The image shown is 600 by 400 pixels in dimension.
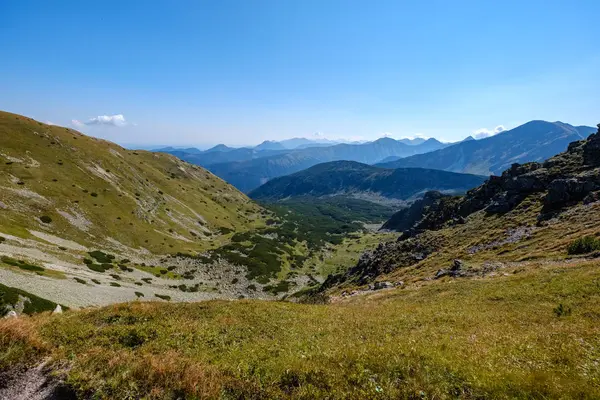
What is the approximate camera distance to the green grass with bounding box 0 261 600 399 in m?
10.2

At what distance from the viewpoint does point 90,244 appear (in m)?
86.1

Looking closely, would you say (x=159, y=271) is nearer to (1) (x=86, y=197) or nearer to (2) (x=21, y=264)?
(2) (x=21, y=264)

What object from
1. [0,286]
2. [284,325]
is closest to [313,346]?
[284,325]

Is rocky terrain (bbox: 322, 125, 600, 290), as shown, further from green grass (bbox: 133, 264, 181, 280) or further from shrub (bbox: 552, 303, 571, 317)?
green grass (bbox: 133, 264, 181, 280)

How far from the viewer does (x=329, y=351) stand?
13.7 metres

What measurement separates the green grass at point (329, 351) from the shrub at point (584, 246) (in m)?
20.1

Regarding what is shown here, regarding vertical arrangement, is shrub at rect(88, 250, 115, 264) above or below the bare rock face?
below

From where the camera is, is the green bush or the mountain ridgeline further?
the mountain ridgeline

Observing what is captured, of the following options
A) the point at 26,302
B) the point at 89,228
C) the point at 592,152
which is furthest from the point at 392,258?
the point at 89,228

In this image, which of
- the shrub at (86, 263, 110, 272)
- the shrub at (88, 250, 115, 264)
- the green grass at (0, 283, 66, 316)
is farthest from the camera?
the shrub at (88, 250, 115, 264)

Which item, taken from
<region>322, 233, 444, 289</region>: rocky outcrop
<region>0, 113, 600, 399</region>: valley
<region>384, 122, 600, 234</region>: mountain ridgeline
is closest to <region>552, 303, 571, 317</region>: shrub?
<region>0, 113, 600, 399</region>: valley

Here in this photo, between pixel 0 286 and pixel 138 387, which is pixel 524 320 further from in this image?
pixel 0 286

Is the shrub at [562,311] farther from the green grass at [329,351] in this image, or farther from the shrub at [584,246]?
the shrub at [584,246]

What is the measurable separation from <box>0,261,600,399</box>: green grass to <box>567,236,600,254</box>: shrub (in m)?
20.1
